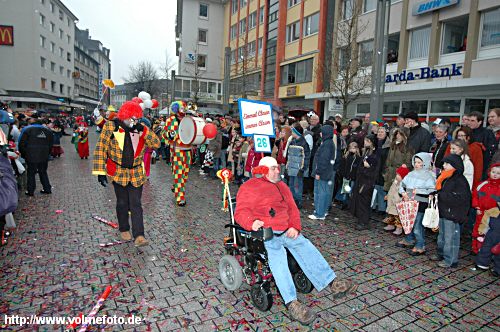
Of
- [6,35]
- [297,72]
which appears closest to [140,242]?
[297,72]

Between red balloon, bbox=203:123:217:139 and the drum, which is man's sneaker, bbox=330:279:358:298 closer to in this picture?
red balloon, bbox=203:123:217:139

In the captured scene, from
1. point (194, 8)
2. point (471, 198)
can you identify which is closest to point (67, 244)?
point (471, 198)

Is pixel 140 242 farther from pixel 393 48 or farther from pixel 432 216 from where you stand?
pixel 393 48

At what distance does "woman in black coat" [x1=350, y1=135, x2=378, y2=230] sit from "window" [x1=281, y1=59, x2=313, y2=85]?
2105 centimetres

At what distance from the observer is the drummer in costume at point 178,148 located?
25.3ft

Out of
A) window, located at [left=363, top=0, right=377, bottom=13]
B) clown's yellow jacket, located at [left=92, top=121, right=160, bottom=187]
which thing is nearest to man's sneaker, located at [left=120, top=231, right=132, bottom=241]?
clown's yellow jacket, located at [left=92, top=121, right=160, bottom=187]

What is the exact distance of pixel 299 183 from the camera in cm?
791

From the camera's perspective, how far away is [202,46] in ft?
157

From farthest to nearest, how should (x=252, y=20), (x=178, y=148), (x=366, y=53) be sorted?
1. (x=252, y=20)
2. (x=366, y=53)
3. (x=178, y=148)

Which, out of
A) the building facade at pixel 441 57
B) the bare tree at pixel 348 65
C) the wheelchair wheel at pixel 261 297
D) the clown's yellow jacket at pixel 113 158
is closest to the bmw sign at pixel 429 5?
the building facade at pixel 441 57

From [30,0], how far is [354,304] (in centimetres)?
5653

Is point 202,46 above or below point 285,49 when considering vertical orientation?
above

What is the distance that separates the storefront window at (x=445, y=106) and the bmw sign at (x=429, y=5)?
4.44 meters

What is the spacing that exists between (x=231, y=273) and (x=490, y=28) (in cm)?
1667
